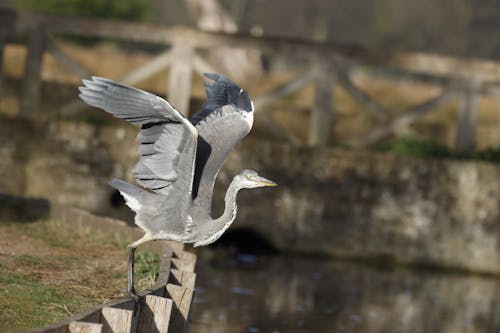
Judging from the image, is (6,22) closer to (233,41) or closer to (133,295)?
(233,41)

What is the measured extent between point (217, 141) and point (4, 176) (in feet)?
25.0

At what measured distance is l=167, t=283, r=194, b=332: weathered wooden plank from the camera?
8250mm

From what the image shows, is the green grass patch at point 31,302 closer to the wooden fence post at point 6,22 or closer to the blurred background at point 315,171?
the blurred background at point 315,171

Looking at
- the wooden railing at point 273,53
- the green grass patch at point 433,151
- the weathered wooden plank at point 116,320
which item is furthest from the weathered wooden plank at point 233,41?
the weathered wooden plank at point 116,320

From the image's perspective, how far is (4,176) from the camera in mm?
15641

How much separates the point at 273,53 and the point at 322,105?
107 cm

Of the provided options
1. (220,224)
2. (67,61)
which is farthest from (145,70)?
(220,224)

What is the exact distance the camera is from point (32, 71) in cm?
1609

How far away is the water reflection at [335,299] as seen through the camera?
1155 centimetres

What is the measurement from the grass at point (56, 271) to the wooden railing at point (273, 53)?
184 inches

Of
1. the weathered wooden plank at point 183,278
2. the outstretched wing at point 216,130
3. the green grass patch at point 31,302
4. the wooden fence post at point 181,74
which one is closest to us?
the green grass patch at point 31,302

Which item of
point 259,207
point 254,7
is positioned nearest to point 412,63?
point 259,207

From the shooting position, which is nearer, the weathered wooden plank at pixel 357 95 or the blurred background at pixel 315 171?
the blurred background at pixel 315 171

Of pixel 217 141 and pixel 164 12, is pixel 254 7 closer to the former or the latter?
pixel 164 12
